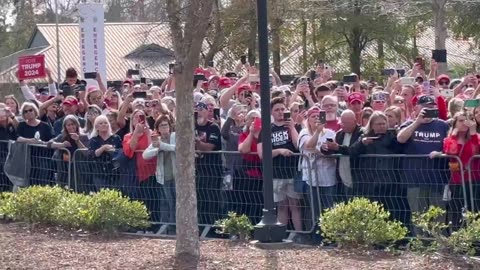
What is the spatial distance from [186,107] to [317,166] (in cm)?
190

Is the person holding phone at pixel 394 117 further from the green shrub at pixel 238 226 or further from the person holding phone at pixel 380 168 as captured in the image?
the green shrub at pixel 238 226

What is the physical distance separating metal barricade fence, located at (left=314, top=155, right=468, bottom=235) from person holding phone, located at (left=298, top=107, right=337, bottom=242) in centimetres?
2

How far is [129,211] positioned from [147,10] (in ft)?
8.72

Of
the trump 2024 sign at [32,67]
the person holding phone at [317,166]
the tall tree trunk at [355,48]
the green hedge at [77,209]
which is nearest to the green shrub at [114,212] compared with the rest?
the green hedge at [77,209]

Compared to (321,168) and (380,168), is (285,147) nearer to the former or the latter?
(321,168)

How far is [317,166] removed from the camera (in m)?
11.6

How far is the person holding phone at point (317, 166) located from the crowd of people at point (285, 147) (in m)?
0.01

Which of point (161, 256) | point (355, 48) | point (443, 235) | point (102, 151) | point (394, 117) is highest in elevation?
point (355, 48)

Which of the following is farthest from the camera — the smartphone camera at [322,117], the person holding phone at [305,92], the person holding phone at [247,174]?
the person holding phone at [305,92]

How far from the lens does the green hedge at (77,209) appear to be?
12.0 meters

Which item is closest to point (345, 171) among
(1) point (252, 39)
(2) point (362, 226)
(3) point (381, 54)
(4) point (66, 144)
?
(2) point (362, 226)

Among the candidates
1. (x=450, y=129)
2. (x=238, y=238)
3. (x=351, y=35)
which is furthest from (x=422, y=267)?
(x=351, y=35)

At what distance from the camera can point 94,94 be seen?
1538cm

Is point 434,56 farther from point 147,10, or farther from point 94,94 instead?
point 147,10
